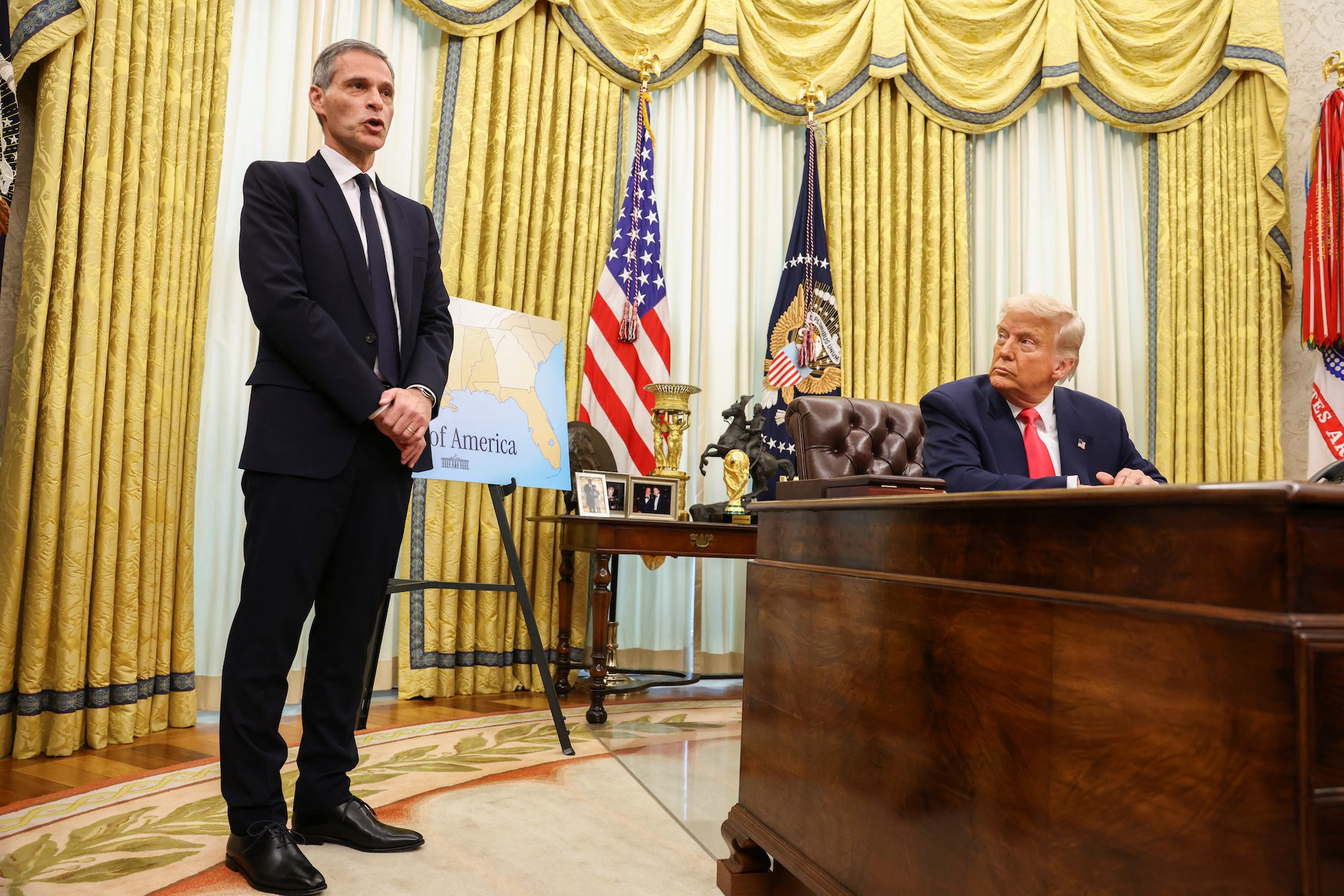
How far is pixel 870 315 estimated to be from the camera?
4.79 meters

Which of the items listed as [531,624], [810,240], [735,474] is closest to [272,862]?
[531,624]

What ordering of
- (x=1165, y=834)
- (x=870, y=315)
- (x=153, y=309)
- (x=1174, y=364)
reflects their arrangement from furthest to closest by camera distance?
1. (x=1174, y=364)
2. (x=870, y=315)
3. (x=153, y=309)
4. (x=1165, y=834)

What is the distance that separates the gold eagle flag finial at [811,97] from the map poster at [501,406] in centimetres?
223

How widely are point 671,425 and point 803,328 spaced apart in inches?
38.2

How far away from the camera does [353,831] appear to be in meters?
2.02

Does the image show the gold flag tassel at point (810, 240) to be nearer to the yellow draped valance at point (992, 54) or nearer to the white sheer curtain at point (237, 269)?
the yellow draped valance at point (992, 54)

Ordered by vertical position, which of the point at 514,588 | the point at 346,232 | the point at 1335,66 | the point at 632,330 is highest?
the point at 1335,66

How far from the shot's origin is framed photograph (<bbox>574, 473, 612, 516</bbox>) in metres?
3.62

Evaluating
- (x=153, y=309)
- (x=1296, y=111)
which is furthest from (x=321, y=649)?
(x=1296, y=111)

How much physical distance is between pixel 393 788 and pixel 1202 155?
5.22m

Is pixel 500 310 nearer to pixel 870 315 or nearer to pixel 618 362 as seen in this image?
pixel 618 362

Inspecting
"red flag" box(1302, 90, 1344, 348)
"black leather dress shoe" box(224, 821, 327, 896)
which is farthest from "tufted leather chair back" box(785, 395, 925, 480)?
"red flag" box(1302, 90, 1344, 348)

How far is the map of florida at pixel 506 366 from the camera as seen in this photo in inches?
117

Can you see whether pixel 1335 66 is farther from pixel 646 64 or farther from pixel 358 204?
pixel 358 204
